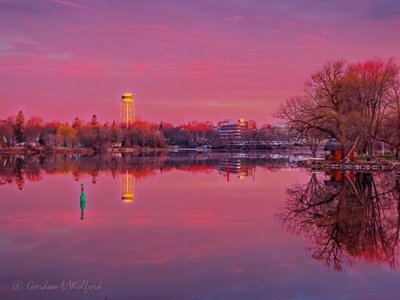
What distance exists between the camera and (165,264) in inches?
561

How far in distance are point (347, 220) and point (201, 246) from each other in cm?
739

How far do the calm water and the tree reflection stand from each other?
0.16ft

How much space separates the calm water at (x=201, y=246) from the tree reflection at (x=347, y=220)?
0.05m

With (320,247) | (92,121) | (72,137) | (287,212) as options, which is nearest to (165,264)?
(320,247)

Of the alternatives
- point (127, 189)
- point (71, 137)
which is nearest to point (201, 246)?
point (127, 189)

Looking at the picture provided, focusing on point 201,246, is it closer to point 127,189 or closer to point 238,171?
point 127,189

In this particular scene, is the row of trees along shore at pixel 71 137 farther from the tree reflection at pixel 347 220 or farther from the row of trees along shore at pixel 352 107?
the tree reflection at pixel 347 220

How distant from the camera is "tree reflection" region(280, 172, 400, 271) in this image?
15688mm

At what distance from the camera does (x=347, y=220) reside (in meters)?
20.9

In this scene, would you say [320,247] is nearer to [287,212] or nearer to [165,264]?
[165,264]

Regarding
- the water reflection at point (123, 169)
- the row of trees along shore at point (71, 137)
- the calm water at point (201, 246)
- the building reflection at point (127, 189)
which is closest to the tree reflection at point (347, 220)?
the calm water at point (201, 246)

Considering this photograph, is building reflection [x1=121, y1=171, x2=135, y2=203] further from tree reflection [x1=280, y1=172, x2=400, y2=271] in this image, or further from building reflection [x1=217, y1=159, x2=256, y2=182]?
tree reflection [x1=280, y1=172, x2=400, y2=271]

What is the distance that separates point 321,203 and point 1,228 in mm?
15676

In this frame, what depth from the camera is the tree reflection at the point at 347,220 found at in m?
15.7
